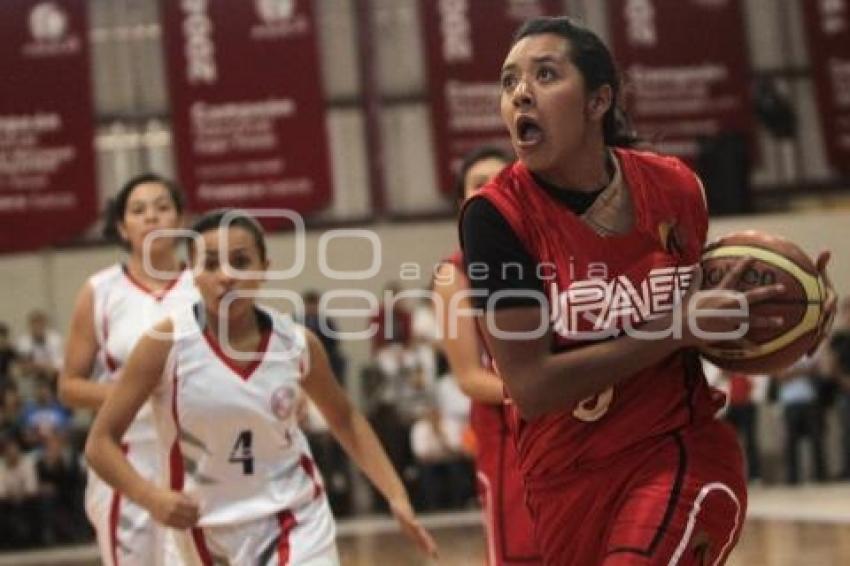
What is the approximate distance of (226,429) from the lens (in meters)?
4.46

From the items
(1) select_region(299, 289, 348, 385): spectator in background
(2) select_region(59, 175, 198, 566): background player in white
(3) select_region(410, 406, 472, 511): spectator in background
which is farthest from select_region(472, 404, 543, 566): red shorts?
(3) select_region(410, 406, 472, 511): spectator in background

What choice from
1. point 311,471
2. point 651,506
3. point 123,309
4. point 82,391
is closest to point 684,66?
point 123,309

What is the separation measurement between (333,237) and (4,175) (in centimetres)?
328

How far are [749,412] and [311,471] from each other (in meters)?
11.1

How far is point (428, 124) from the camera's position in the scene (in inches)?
690

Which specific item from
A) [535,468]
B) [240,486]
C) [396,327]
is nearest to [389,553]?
[396,327]

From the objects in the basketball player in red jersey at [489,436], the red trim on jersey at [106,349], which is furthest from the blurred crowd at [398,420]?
the basketball player in red jersey at [489,436]

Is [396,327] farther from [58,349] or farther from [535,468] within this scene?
[535,468]

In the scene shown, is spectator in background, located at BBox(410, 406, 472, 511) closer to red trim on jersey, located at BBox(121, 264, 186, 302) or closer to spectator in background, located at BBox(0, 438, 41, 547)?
spectator in background, located at BBox(0, 438, 41, 547)

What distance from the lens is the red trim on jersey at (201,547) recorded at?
448 centimetres

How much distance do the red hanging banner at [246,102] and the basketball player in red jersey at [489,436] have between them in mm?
11753

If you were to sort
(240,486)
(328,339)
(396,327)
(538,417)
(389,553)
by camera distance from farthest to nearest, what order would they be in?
(396,327) → (328,339) → (389,553) → (240,486) → (538,417)

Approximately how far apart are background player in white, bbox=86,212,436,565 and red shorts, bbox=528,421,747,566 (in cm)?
129

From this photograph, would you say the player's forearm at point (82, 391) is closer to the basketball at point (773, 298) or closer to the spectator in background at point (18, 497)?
the basketball at point (773, 298)
